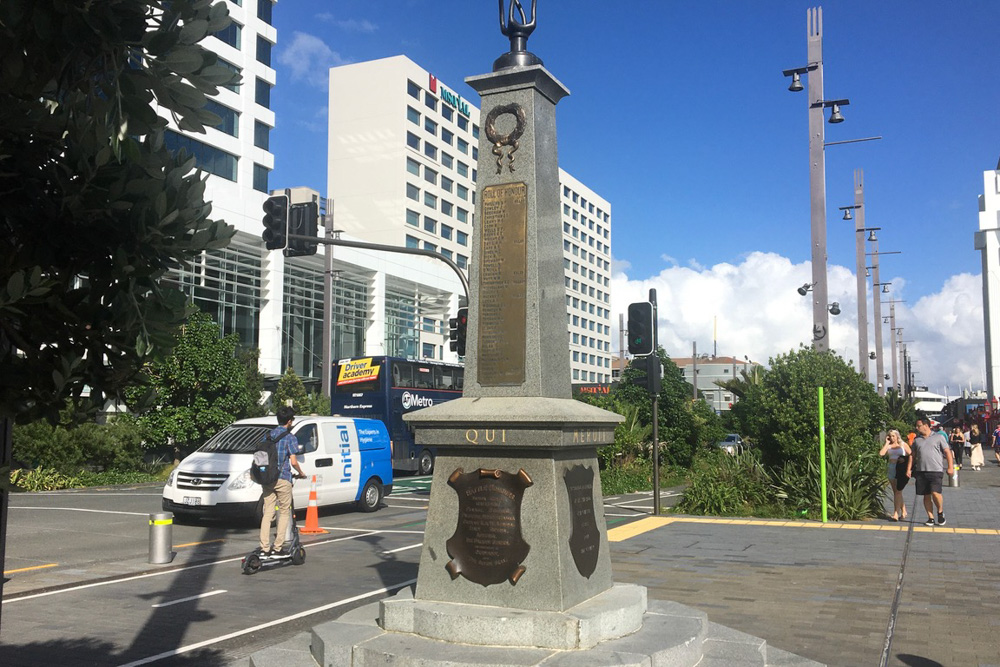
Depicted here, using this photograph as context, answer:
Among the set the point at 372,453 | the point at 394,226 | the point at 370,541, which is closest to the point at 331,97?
the point at 394,226

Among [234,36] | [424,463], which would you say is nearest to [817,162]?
[424,463]

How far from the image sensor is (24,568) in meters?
10.3

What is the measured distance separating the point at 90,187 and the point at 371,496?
15.4 meters

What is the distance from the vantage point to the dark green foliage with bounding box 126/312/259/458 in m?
26.4

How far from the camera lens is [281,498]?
35.0 ft

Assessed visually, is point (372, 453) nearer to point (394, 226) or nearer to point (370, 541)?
point (370, 541)

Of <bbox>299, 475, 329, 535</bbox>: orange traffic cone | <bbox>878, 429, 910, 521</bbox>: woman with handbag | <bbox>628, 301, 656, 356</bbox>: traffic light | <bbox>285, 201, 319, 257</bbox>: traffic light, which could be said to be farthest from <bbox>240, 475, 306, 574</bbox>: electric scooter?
<bbox>878, 429, 910, 521</bbox>: woman with handbag

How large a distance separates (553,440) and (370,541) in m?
8.07

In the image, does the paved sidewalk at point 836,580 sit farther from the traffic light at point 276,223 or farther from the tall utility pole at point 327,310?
the tall utility pole at point 327,310

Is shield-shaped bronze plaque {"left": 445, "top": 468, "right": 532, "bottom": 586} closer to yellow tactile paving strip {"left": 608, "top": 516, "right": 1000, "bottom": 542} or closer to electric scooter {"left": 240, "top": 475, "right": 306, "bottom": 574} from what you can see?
electric scooter {"left": 240, "top": 475, "right": 306, "bottom": 574}

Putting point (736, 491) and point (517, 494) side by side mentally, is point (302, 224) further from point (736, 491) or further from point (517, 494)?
point (517, 494)

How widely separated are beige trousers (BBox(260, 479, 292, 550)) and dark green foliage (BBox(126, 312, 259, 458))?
16444 mm

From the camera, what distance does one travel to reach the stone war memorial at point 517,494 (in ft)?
17.7

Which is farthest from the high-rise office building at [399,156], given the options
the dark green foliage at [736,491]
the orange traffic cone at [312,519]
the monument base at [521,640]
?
the monument base at [521,640]
